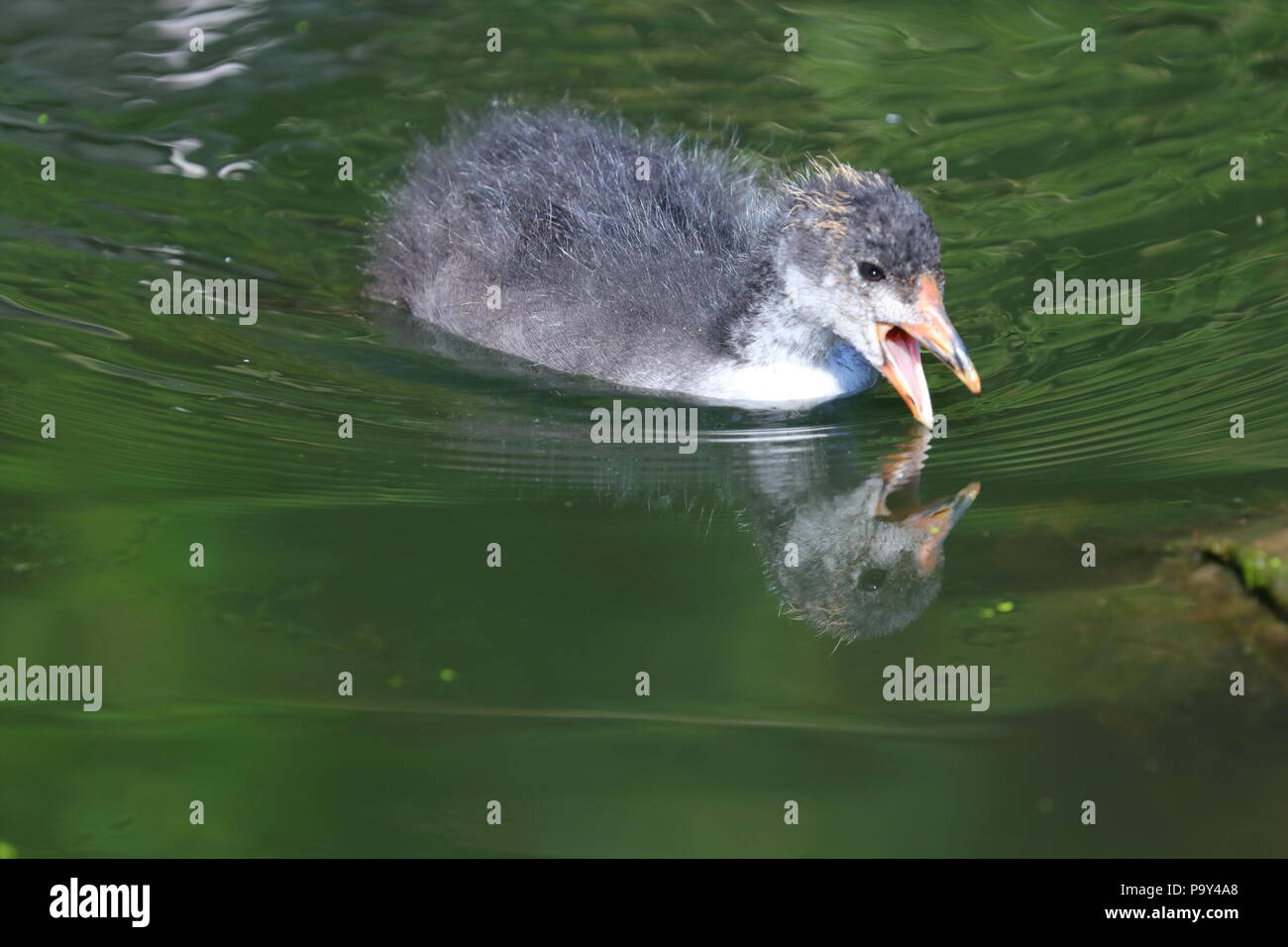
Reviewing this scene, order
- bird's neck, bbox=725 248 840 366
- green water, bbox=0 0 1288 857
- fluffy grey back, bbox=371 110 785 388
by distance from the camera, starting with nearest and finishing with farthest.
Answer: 1. green water, bbox=0 0 1288 857
2. bird's neck, bbox=725 248 840 366
3. fluffy grey back, bbox=371 110 785 388

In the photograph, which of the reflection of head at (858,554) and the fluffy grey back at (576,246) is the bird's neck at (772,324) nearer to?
the fluffy grey back at (576,246)

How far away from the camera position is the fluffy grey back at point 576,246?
22.1ft

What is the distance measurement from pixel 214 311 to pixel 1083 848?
4622mm

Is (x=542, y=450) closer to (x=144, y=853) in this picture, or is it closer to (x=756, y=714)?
(x=756, y=714)

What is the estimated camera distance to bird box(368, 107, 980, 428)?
6207 millimetres

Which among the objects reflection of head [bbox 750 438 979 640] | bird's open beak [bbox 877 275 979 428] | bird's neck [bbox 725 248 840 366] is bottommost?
reflection of head [bbox 750 438 979 640]

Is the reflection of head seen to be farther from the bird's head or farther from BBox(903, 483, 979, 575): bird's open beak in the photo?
the bird's head

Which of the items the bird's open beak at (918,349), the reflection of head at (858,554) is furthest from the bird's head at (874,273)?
the reflection of head at (858,554)

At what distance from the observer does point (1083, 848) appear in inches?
155

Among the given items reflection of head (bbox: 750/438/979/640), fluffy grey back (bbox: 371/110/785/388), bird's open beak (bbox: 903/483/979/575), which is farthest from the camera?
fluffy grey back (bbox: 371/110/785/388)

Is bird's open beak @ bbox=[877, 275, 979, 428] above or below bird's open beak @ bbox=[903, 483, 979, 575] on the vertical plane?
above

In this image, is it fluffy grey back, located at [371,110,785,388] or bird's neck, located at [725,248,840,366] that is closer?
bird's neck, located at [725,248,840,366]

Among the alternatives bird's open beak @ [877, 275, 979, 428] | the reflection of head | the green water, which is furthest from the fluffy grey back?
the reflection of head

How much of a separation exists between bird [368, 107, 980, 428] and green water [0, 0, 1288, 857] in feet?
0.65
